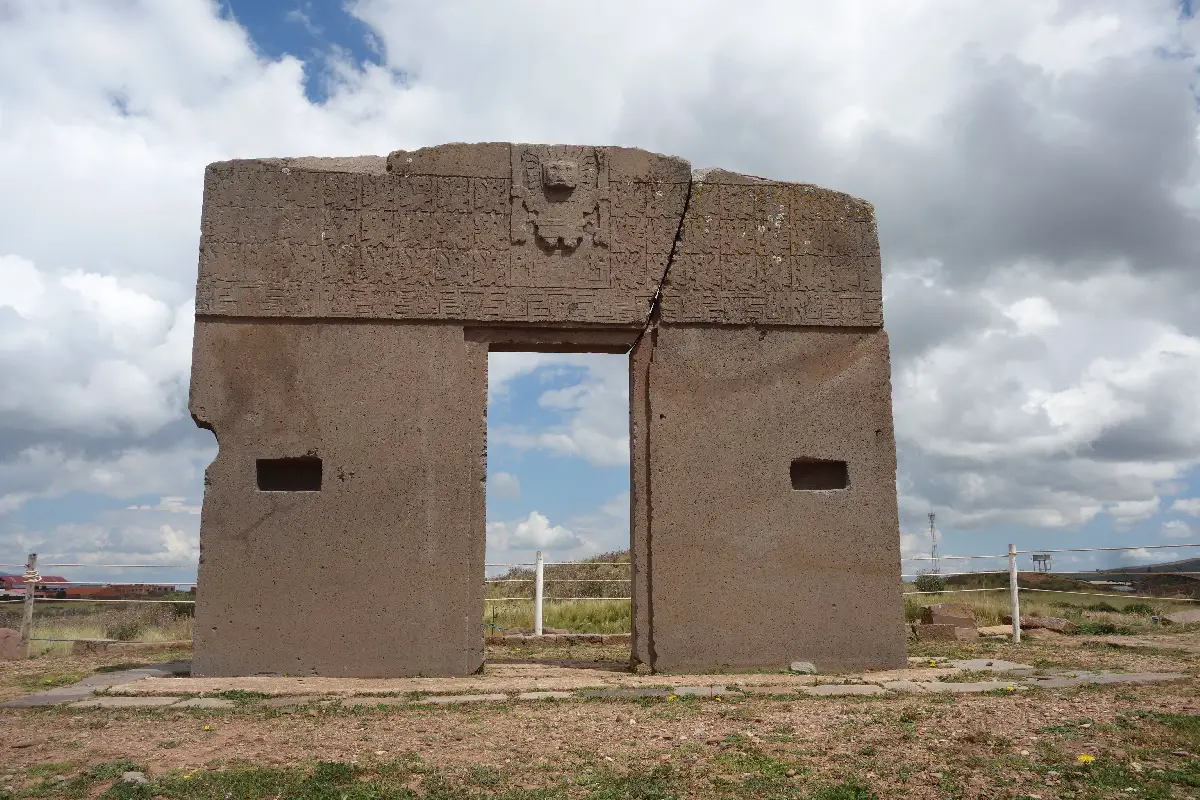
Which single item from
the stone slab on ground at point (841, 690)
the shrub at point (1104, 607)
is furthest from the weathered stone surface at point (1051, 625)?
the stone slab on ground at point (841, 690)

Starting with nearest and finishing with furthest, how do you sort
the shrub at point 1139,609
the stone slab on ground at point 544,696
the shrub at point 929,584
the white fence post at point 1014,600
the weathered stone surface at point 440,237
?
1. the stone slab on ground at point 544,696
2. the weathered stone surface at point 440,237
3. the white fence post at point 1014,600
4. the shrub at point 1139,609
5. the shrub at point 929,584

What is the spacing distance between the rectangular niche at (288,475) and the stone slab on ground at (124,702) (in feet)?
5.19

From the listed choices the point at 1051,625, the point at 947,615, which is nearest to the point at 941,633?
the point at 947,615

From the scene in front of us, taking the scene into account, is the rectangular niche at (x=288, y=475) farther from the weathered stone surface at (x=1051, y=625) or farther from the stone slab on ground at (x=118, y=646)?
the weathered stone surface at (x=1051, y=625)

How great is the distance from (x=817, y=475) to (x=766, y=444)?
0.54 m

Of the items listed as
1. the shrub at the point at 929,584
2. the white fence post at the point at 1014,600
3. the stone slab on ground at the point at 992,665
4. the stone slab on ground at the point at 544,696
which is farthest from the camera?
the shrub at the point at 929,584

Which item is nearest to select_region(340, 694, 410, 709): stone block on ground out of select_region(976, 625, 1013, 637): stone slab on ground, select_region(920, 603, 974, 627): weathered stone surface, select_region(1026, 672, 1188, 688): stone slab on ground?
select_region(1026, 672, 1188, 688): stone slab on ground

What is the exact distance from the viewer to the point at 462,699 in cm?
530

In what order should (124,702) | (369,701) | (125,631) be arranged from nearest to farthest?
(369,701) < (124,702) < (125,631)

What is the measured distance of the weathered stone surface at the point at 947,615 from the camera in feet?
31.3

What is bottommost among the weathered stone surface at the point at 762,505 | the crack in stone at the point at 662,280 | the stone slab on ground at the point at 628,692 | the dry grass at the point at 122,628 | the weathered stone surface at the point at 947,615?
the dry grass at the point at 122,628

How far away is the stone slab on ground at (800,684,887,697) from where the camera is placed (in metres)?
5.33

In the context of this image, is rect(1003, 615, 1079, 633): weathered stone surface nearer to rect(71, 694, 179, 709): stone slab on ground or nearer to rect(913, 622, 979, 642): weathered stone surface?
rect(913, 622, 979, 642): weathered stone surface

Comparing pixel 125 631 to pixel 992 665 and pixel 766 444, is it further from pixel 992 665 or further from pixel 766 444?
Result: pixel 992 665
